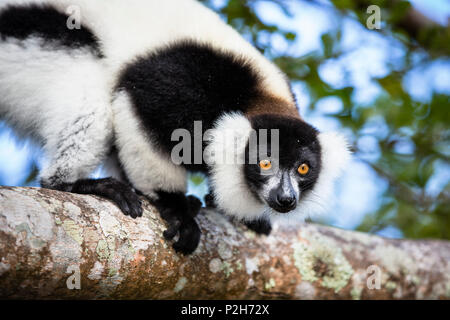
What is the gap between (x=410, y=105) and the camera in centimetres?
Answer: 495

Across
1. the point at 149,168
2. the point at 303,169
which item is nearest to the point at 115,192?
the point at 149,168

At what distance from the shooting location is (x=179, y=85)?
3.53 metres

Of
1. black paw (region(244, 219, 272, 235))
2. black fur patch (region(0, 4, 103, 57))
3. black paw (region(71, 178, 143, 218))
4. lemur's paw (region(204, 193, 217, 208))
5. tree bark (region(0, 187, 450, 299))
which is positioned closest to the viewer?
tree bark (region(0, 187, 450, 299))

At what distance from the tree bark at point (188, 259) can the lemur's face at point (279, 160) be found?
52 centimetres

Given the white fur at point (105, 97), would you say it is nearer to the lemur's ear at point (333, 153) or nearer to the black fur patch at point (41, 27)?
the black fur patch at point (41, 27)

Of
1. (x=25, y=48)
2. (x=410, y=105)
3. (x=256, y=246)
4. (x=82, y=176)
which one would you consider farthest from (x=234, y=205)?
(x=410, y=105)

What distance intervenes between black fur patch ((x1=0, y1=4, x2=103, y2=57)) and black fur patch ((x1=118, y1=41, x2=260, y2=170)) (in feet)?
1.71

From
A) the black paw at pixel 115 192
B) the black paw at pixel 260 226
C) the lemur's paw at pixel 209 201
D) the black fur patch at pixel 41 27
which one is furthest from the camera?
the lemur's paw at pixel 209 201

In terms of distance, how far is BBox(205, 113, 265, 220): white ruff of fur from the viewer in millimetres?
3590

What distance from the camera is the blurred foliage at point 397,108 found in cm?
455

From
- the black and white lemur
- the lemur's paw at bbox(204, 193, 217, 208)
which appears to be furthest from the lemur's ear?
the lemur's paw at bbox(204, 193, 217, 208)

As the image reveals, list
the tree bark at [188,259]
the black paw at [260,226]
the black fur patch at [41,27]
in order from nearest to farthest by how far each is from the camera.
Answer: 1. the tree bark at [188,259]
2. the black fur patch at [41,27]
3. the black paw at [260,226]

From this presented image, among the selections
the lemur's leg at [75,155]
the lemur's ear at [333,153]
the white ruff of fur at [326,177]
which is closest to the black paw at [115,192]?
the lemur's leg at [75,155]

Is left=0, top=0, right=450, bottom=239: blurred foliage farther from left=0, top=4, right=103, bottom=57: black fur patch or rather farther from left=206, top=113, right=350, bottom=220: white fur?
left=0, top=4, right=103, bottom=57: black fur patch
